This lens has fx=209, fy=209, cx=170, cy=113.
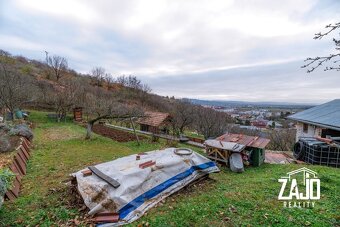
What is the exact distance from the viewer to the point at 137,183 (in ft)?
16.0

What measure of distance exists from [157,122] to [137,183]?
13.1 m

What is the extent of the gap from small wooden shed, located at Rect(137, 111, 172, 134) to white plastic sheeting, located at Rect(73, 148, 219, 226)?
11.5 m

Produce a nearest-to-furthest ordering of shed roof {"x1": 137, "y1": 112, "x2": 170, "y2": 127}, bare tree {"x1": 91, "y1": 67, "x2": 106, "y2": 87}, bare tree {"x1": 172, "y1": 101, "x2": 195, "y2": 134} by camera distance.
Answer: shed roof {"x1": 137, "y1": 112, "x2": 170, "y2": 127}, bare tree {"x1": 172, "y1": 101, "x2": 195, "y2": 134}, bare tree {"x1": 91, "y1": 67, "x2": 106, "y2": 87}

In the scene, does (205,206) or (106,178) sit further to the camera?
(106,178)

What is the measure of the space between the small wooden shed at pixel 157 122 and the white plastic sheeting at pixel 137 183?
451 inches

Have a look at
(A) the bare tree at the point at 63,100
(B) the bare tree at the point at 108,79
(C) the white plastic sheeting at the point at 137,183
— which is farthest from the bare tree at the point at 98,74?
(C) the white plastic sheeting at the point at 137,183

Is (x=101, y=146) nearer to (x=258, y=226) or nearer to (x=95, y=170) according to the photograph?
(x=95, y=170)

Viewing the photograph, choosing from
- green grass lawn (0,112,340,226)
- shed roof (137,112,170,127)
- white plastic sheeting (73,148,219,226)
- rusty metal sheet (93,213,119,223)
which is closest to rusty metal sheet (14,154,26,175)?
green grass lawn (0,112,340,226)

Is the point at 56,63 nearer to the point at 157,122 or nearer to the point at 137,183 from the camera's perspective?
the point at 157,122

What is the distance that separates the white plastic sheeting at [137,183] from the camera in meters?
4.43

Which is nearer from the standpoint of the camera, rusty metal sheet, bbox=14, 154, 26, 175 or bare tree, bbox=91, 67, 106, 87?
rusty metal sheet, bbox=14, 154, 26, 175

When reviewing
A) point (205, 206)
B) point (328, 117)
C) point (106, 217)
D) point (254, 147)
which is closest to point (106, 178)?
point (106, 217)

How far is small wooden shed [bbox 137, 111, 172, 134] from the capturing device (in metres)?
18.0

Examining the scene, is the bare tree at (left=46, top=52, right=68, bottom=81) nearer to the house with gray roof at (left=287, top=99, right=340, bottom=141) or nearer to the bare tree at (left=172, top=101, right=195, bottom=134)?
the bare tree at (left=172, top=101, right=195, bottom=134)
